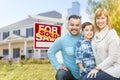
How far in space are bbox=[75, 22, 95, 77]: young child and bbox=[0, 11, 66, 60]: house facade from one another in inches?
1529

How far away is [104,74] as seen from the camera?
380 centimetres

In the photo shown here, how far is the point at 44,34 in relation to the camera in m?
11.0

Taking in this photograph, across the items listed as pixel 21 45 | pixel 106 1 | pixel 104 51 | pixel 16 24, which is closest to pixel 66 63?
pixel 104 51

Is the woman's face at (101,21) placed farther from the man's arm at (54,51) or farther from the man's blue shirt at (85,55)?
the man's arm at (54,51)

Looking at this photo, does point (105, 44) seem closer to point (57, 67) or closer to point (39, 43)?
point (57, 67)

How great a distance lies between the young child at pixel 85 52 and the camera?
400 cm

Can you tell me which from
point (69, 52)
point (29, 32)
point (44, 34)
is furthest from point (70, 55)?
point (29, 32)

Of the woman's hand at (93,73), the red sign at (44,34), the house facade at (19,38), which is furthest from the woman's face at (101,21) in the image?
the house facade at (19,38)

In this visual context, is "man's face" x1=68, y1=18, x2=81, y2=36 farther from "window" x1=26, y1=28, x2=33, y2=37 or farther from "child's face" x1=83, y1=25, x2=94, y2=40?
"window" x1=26, y1=28, x2=33, y2=37

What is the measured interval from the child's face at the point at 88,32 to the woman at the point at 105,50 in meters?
0.10

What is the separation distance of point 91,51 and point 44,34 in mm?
7078

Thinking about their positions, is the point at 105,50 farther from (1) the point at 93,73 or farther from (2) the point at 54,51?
(2) the point at 54,51

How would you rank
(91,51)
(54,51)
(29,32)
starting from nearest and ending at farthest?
(91,51) → (54,51) → (29,32)

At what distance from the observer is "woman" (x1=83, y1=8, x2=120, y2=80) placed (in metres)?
3.77
